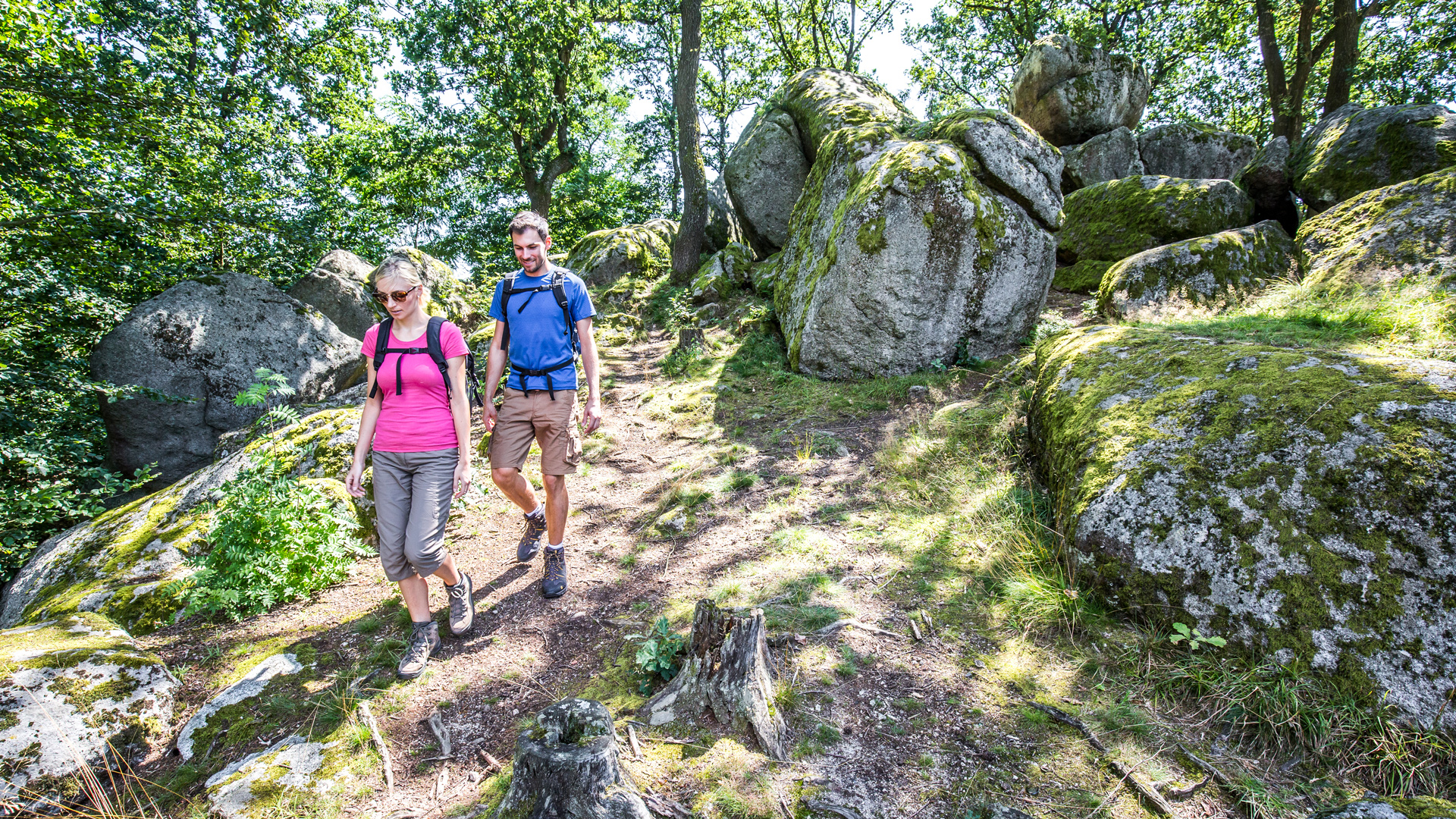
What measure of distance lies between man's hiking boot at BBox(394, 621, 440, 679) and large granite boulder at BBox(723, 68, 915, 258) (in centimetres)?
1147

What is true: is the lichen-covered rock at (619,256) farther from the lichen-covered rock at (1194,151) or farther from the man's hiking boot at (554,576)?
the lichen-covered rock at (1194,151)

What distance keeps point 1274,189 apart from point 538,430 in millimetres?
12176

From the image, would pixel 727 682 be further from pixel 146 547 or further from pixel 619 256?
pixel 619 256

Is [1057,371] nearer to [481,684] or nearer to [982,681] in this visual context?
[982,681]

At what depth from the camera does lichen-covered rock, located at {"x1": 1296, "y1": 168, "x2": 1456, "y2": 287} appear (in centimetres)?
559

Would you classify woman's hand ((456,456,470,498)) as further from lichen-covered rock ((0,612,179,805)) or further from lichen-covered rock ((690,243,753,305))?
lichen-covered rock ((690,243,753,305))

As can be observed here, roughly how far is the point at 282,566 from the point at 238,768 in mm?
2028

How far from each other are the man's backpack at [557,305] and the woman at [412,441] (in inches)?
22.8

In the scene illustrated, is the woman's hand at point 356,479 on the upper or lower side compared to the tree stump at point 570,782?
upper

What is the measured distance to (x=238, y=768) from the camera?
283 cm

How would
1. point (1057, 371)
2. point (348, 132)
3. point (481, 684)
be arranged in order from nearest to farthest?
point (481, 684) < point (1057, 371) < point (348, 132)

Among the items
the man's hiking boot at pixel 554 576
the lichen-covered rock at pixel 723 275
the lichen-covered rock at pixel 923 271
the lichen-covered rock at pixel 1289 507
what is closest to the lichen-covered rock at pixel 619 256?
the lichen-covered rock at pixel 723 275

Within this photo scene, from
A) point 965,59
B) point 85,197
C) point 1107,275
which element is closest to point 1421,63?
point 965,59

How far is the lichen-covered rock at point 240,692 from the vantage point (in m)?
3.14
